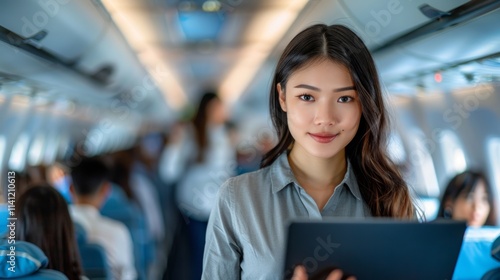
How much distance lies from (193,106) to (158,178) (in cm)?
107

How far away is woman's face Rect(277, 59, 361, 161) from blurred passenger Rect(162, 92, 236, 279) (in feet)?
10.4

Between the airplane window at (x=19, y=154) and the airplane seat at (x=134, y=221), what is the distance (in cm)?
120

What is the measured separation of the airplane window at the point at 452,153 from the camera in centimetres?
440

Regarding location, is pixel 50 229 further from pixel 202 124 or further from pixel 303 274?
pixel 202 124

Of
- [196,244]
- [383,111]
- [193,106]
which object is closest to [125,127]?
[193,106]

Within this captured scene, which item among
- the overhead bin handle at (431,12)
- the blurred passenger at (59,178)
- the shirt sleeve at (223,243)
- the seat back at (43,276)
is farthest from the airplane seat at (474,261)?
the blurred passenger at (59,178)

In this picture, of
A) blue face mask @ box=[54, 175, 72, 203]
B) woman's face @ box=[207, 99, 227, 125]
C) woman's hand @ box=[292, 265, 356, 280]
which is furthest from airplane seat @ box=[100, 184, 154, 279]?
woman's hand @ box=[292, 265, 356, 280]

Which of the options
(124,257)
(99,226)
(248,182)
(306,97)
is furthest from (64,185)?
(306,97)

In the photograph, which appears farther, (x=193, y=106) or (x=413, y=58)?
Result: (x=193, y=106)

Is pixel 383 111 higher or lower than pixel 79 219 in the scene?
higher

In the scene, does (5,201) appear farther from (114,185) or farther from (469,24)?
(114,185)

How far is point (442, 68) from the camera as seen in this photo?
13.0 feet

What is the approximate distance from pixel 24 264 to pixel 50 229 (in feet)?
1.64

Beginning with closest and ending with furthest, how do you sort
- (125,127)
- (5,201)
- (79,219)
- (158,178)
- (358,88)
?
(358,88), (5,201), (79,219), (158,178), (125,127)
